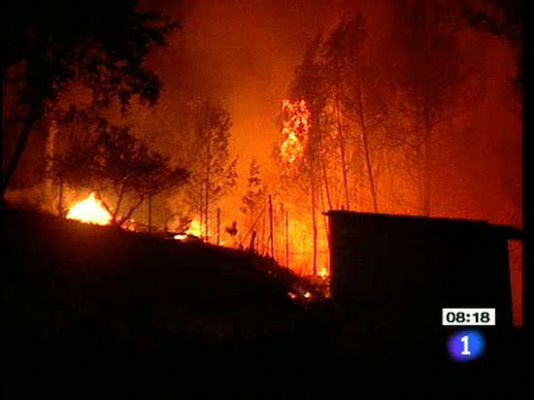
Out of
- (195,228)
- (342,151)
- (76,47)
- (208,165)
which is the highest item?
(208,165)

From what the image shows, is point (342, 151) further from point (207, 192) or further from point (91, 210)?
point (91, 210)

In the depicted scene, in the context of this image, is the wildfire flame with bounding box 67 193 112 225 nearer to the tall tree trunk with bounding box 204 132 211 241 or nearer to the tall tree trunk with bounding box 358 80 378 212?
the tall tree trunk with bounding box 204 132 211 241

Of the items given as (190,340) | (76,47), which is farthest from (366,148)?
(190,340)

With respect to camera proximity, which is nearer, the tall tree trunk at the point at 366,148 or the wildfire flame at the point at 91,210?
the wildfire flame at the point at 91,210

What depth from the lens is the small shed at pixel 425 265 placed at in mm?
15172

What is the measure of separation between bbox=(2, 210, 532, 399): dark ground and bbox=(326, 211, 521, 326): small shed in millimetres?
461

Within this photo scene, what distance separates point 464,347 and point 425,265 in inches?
84.2

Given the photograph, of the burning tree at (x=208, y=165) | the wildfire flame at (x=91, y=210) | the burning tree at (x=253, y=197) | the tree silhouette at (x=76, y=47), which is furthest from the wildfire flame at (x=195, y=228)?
the tree silhouette at (x=76, y=47)

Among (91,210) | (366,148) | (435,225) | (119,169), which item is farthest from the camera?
(366,148)

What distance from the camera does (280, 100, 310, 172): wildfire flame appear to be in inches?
1790

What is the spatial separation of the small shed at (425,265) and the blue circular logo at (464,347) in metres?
1.07

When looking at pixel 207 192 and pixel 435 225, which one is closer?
pixel 435 225

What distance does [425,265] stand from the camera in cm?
1530

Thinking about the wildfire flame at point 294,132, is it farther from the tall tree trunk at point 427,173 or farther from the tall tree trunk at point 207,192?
the tall tree trunk at point 427,173
